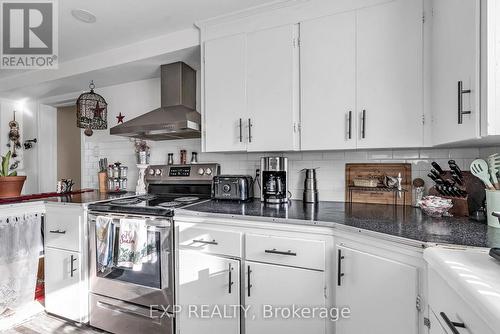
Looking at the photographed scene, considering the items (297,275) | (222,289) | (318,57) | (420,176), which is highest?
(318,57)

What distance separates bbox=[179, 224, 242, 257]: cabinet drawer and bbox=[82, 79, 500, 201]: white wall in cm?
80

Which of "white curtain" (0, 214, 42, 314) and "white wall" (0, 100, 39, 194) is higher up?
"white wall" (0, 100, 39, 194)

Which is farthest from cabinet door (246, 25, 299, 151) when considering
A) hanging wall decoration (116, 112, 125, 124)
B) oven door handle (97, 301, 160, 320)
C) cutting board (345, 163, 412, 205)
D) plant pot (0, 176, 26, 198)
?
plant pot (0, 176, 26, 198)

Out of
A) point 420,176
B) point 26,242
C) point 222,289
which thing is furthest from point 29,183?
point 420,176

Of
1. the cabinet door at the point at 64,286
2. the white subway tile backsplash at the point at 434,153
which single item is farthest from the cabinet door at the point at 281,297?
the cabinet door at the point at 64,286

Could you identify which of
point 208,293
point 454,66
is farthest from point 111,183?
point 454,66

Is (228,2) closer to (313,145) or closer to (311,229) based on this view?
(313,145)

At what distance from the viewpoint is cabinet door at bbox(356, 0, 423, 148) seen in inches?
56.0

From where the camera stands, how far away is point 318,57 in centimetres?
164

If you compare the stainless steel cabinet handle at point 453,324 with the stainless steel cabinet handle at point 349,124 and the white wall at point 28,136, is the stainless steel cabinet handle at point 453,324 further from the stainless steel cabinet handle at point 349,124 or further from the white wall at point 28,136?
the white wall at point 28,136

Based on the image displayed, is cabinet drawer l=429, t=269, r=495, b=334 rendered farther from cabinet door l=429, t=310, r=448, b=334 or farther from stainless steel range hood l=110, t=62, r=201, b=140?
stainless steel range hood l=110, t=62, r=201, b=140

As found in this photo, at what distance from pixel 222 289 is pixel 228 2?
1894 millimetres

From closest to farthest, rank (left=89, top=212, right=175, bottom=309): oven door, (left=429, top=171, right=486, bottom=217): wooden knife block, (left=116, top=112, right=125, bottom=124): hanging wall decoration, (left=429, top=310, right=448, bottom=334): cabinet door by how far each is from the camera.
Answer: (left=429, top=310, right=448, bottom=334): cabinet door, (left=429, top=171, right=486, bottom=217): wooden knife block, (left=89, top=212, right=175, bottom=309): oven door, (left=116, top=112, right=125, bottom=124): hanging wall decoration

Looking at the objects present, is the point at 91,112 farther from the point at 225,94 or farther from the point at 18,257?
the point at 225,94
